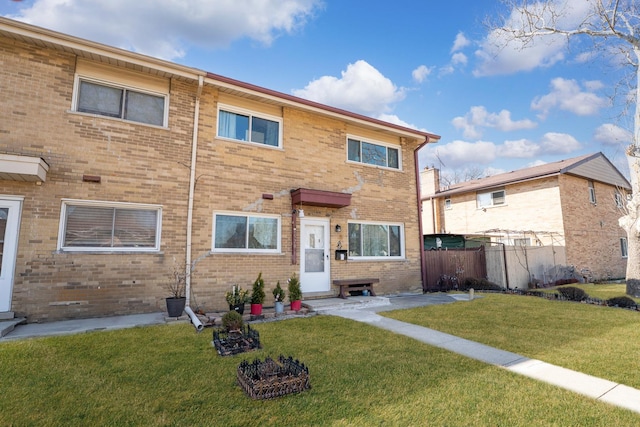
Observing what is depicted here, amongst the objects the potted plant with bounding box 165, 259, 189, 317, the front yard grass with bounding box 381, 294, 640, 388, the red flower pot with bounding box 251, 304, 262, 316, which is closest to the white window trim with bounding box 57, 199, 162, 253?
the potted plant with bounding box 165, 259, 189, 317

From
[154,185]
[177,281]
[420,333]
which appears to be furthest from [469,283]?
[154,185]

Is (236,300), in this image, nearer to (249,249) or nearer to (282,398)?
(249,249)

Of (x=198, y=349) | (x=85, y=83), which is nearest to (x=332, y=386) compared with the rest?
(x=198, y=349)

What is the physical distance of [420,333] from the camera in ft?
19.9

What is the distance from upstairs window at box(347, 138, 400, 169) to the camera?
11.5 meters

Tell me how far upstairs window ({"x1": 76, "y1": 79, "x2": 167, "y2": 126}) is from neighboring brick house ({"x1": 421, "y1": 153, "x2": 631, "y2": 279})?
1548 centimetres

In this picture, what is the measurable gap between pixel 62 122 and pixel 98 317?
4.39 meters

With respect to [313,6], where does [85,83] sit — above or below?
below

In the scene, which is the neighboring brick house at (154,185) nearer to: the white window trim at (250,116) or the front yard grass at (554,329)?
the white window trim at (250,116)

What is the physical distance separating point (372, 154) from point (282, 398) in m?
9.74

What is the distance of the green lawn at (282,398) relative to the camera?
297 centimetres

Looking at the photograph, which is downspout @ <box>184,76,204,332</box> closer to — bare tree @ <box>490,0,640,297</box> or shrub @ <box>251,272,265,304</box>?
shrub @ <box>251,272,265,304</box>

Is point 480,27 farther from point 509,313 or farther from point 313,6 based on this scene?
point 509,313

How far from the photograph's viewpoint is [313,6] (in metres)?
11.7
